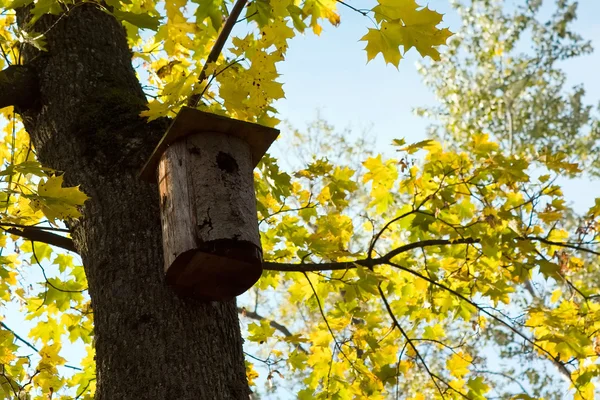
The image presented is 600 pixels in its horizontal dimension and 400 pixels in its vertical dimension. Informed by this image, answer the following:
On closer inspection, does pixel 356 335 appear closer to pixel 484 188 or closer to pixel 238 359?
pixel 484 188

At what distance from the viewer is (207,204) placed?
1757 mm

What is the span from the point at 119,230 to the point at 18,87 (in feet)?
2.55

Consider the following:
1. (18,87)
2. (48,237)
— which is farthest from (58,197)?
(18,87)

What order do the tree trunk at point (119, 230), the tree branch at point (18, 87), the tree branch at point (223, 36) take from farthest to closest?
the tree branch at point (18, 87) → the tree branch at point (223, 36) → the tree trunk at point (119, 230)

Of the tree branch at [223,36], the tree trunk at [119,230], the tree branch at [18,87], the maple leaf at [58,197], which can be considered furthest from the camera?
the tree branch at [18,87]

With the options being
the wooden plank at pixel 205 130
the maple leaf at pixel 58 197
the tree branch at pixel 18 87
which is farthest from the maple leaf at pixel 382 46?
the tree branch at pixel 18 87

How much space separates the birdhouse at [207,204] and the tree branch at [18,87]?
672 millimetres

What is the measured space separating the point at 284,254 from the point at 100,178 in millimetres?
1328

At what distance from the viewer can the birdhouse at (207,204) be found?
1.72 metres

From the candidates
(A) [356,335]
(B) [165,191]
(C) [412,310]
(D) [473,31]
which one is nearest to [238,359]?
(B) [165,191]

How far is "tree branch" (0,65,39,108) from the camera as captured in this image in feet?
7.41

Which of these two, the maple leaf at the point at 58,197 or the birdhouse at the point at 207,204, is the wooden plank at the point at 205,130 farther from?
the maple leaf at the point at 58,197

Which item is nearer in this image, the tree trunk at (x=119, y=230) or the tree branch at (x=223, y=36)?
the tree trunk at (x=119, y=230)

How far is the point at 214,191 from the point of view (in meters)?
1.78
